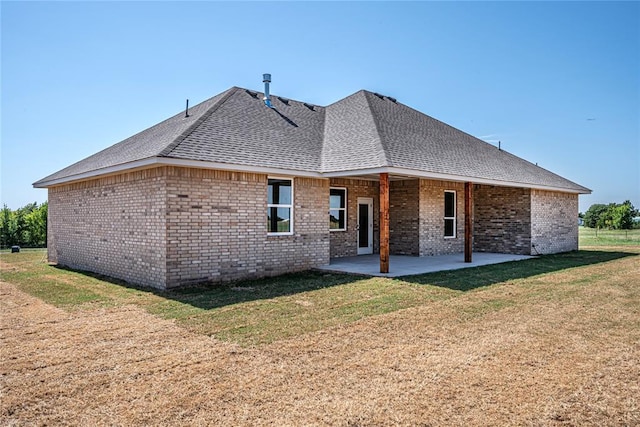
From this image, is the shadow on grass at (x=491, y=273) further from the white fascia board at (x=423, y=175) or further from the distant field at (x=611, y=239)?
the distant field at (x=611, y=239)

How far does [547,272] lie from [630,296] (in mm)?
3581

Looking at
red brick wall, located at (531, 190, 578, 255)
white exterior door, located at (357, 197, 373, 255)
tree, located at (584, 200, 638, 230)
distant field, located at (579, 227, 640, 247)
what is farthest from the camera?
tree, located at (584, 200, 638, 230)

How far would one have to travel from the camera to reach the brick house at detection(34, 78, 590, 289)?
10359 mm

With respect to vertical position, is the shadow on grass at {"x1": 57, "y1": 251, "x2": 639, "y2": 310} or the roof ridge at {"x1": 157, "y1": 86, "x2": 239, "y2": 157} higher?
the roof ridge at {"x1": 157, "y1": 86, "x2": 239, "y2": 157}

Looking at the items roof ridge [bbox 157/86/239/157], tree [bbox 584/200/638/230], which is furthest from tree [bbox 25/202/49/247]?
tree [bbox 584/200/638/230]

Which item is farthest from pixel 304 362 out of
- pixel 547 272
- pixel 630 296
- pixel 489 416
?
pixel 547 272

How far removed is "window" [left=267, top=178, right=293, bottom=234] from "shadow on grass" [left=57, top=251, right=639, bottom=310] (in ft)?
4.43

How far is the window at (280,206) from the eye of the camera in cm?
1195

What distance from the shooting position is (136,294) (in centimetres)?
945

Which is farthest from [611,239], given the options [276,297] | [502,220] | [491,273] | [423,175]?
[276,297]

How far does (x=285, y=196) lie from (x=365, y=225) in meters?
5.73

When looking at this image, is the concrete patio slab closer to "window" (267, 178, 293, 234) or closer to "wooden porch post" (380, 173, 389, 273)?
"wooden porch post" (380, 173, 389, 273)

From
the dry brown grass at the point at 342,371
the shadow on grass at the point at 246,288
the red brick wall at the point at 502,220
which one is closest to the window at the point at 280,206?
the shadow on grass at the point at 246,288

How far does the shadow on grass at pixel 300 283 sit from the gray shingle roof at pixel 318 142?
2.93 meters
